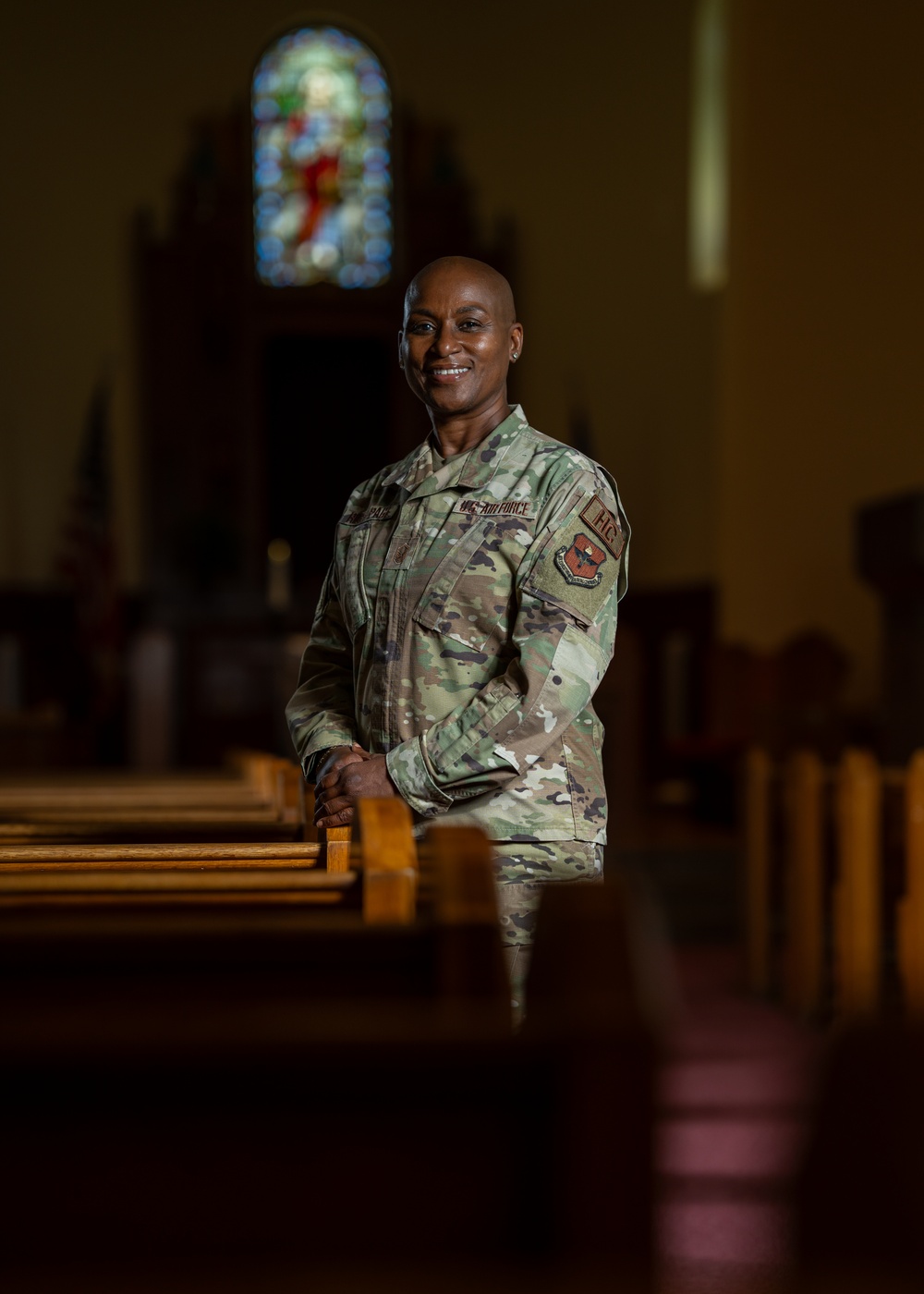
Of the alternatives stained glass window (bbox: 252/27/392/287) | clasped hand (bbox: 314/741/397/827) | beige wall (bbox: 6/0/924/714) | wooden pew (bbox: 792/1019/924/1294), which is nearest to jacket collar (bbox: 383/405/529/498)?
clasped hand (bbox: 314/741/397/827)

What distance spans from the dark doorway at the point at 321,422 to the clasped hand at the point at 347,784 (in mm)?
8820

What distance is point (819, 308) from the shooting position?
7.06 meters

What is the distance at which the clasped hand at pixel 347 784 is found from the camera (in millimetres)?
1519

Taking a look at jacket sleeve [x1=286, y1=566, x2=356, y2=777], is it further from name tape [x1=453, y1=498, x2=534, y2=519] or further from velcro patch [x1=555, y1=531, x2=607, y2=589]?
velcro patch [x1=555, y1=531, x2=607, y2=589]

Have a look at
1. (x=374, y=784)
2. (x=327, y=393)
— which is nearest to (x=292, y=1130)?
(x=374, y=784)

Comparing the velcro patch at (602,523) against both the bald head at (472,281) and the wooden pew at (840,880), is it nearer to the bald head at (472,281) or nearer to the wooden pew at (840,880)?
the bald head at (472,281)

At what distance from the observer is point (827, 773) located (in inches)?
150

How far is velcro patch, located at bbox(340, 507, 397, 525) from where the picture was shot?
1686 mm

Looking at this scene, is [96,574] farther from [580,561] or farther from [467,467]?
[580,561]

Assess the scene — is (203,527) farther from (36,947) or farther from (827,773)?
(36,947)

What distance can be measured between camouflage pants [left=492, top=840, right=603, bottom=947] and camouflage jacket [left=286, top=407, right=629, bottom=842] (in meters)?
0.01

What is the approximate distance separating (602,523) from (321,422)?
356 inches

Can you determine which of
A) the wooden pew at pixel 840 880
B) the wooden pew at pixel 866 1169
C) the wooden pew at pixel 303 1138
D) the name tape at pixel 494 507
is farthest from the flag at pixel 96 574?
the wooden pew at pixel 866 1169

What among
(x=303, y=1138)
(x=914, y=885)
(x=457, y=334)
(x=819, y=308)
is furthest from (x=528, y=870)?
(x=819, y=308)
